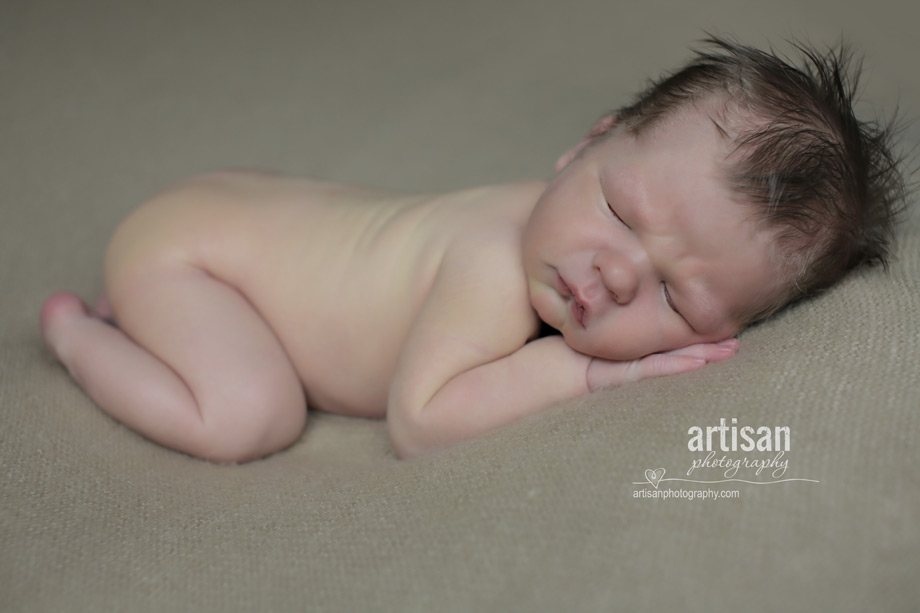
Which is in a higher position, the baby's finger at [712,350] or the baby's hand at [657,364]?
the baby's finger at [712,350]

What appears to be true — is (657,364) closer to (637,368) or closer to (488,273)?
(637,368)

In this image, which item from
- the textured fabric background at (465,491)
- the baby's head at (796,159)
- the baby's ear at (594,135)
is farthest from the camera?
the baby's ear at (594,135)

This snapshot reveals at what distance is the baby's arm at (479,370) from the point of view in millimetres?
1101

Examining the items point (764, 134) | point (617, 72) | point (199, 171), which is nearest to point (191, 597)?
point (764, 134)

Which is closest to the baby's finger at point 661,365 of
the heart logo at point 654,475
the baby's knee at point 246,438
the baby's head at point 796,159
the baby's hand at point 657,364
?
the baby's hand at point 657,364

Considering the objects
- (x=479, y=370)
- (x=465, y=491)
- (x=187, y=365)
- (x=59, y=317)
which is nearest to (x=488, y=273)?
(x=479, y=370)

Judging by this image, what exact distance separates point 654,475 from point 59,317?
3.42 ft

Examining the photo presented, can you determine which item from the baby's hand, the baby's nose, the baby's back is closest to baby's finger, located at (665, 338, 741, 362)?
the baby's hand

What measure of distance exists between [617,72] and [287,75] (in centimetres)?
92

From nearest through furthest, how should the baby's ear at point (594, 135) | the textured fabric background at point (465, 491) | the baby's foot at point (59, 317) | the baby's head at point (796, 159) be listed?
the textured fabric background at point (465, 491) < the baby's head at point (796, 159) < the baby's ear at point (594, 135) < the baby's foot at point (59, 317)

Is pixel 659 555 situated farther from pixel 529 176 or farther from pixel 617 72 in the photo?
pixel 617 72

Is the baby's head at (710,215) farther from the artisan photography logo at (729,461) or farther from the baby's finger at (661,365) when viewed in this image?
the artisan photography logo at (729,461)

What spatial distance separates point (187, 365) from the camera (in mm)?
1302

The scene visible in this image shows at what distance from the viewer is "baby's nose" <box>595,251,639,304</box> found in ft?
3.33
